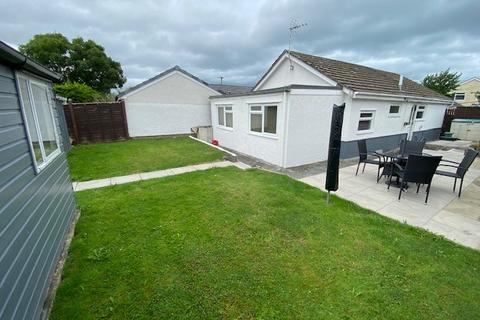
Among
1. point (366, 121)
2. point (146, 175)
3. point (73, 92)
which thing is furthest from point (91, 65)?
point (366, 121)

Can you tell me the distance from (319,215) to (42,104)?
5.37 meters

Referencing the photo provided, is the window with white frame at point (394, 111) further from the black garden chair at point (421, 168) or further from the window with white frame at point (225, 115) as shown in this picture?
the window with white frame at point (225, 115)

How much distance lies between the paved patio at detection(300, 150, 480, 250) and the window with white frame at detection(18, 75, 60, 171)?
5.93 metres

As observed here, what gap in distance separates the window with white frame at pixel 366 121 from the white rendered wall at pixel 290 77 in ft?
6.46

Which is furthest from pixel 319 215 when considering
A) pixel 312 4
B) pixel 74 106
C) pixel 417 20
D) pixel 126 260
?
pixel 74 106

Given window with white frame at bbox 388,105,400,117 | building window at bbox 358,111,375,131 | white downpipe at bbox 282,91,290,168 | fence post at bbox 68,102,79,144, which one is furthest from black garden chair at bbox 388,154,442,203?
fence post at bbox 68,102,79,144

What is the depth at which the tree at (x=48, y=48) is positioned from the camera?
22219 mm

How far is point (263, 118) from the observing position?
824 cm

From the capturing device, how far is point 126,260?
309 centimetres

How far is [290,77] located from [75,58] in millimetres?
25263

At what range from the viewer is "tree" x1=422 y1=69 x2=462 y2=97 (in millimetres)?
24991

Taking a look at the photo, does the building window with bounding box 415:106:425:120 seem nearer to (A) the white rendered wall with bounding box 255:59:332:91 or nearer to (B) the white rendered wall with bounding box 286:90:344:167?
(A) the white rendered wall with bounding box 255:59:332:91

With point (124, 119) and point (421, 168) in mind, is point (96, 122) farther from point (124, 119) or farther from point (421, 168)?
point (421, 168)

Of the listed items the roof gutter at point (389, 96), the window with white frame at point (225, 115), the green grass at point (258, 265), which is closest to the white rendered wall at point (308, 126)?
the roof gutter at point (389, 96)
